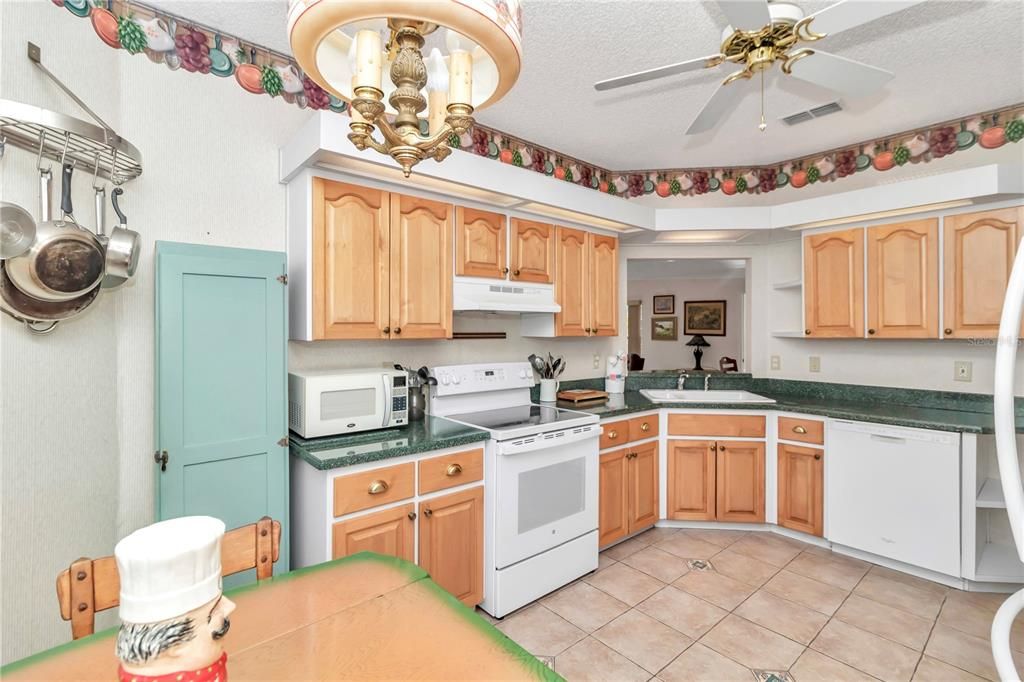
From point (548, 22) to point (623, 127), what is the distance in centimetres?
113

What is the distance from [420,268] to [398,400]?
667 millimetres

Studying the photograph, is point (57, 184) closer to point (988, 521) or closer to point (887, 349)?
point (887, 349)

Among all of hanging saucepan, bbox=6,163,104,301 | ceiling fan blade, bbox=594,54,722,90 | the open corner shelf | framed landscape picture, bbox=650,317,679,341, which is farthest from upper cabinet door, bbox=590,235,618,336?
framed landscape picture, bbox=650,317,679,341

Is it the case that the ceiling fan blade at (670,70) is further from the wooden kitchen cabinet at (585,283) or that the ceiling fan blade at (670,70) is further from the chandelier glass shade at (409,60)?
the wooden kitchen cabinet at (585,283)

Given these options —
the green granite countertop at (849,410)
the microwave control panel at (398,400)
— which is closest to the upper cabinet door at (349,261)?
the microwave control panel at (398,400)

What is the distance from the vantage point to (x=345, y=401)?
2145 millimetres

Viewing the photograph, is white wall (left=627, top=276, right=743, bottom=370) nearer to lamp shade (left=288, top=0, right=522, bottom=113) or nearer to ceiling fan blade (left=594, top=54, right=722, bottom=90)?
ceiling fan blade (left=594, top=54, right=722, bottom=90)

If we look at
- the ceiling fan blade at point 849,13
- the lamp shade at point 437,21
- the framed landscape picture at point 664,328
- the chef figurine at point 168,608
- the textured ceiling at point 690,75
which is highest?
the textured ceiling at point 690,75

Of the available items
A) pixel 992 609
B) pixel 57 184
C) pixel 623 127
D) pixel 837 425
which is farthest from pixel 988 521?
pixel 57 184

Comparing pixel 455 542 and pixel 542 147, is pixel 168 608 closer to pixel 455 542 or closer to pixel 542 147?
pixel 455 542

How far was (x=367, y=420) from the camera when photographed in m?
2.20

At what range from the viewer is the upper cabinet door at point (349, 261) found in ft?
6.92

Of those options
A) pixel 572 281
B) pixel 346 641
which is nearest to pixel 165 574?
pixel 346 641

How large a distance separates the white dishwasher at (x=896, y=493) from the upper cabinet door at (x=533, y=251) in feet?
6.43
